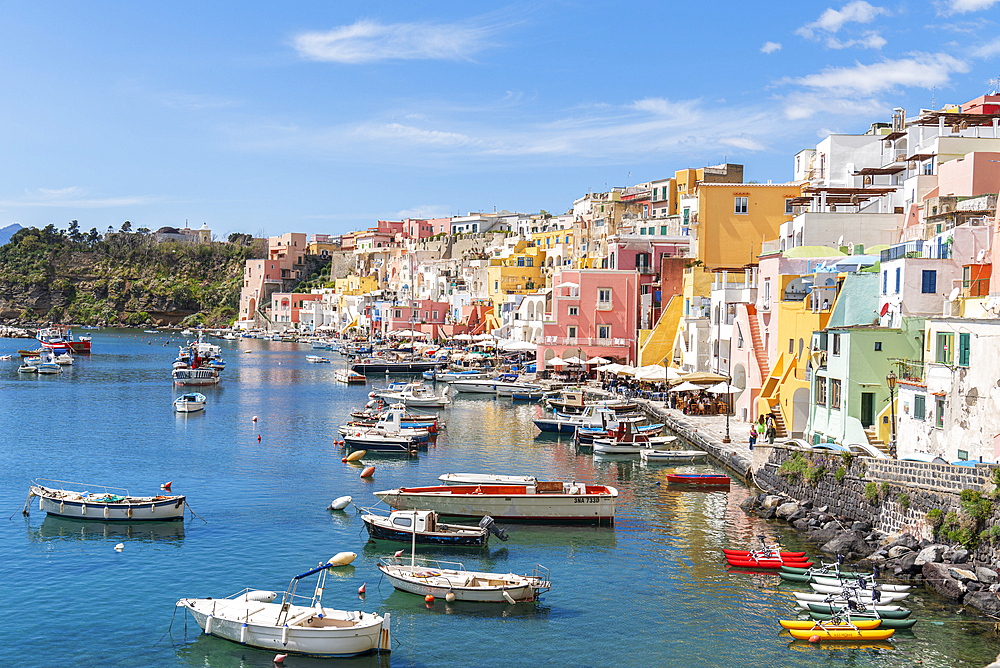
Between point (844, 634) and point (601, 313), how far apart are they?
2099 inches

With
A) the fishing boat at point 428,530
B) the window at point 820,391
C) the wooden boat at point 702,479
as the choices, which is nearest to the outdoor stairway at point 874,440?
the window at point 820,391

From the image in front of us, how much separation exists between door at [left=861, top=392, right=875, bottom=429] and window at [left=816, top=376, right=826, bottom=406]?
8.18 feet

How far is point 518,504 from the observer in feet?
103

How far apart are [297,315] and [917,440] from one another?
145 m

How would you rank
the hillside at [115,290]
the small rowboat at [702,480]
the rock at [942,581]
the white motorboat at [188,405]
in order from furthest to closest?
the hillside at [115,290] < the white motorboat at [188,405] < the small rowboat at [702,480] < the rock at [942,581]

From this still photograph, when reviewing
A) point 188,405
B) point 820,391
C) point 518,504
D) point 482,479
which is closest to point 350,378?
point 188,405

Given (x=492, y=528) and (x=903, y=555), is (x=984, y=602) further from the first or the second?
(x=492, y=528)

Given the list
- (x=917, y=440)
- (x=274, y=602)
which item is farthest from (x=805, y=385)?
(x=274, y=602)

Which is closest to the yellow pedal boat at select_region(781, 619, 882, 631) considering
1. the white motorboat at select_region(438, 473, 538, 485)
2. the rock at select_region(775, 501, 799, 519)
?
the rock at select_region(775, 501, 799, 519)

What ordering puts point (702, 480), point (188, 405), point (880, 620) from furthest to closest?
point (188, 405)
point (702, 480)
point (880, 620)

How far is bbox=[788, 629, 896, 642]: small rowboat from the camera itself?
21172 mm

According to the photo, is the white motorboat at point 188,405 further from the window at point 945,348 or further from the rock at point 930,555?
the rock at point 930,555

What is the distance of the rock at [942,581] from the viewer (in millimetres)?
22953

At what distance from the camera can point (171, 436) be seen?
50.6 meters
